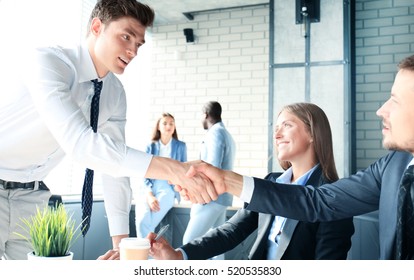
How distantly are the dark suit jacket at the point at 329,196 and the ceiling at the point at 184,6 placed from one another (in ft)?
14.0

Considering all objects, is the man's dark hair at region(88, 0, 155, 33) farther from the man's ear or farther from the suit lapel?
the suit lapel

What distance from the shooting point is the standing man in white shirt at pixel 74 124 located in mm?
1301

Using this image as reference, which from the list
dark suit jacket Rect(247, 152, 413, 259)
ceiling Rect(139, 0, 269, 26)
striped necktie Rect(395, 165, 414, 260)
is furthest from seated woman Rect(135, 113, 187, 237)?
striped necktie Rect(395, 165, 414, 260)

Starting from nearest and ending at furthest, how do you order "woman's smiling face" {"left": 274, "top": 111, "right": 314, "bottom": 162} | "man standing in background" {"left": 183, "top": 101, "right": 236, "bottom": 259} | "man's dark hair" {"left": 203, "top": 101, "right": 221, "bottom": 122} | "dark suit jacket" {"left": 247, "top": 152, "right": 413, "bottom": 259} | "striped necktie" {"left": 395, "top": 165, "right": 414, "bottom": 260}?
1. "striped necktie" {"left": 395, "top": 165, "right": 414, "bottom": 260}
2. "dark suit jacket" {"left": 247, "top": 152, "right": 413, "bottom": 259}
3. "woman's smiling face" {"left": 274, "top": 111, "right": 314, "bottom": 162}
4. "man standing in background" {"left": 183, "top": 101, "right": 236, "bottom": 259}
5. "man's dark hair" {"left": 203, "top": 101, "right": 221, "bottom": 122}

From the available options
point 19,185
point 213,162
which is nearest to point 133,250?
point 19,185

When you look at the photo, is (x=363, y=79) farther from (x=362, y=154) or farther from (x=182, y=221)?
(x=182, y=221)

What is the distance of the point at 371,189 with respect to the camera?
4.62 feet

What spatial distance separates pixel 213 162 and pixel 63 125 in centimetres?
220

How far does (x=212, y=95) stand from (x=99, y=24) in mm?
3998

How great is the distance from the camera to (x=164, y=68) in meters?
5.93

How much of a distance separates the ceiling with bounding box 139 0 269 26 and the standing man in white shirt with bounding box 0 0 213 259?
12.7 feet

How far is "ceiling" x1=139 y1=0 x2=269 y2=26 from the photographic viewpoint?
17.7 feet

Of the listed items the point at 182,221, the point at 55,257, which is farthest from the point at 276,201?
the point at 182,221

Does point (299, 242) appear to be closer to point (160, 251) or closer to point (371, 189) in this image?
point (371, 189)
